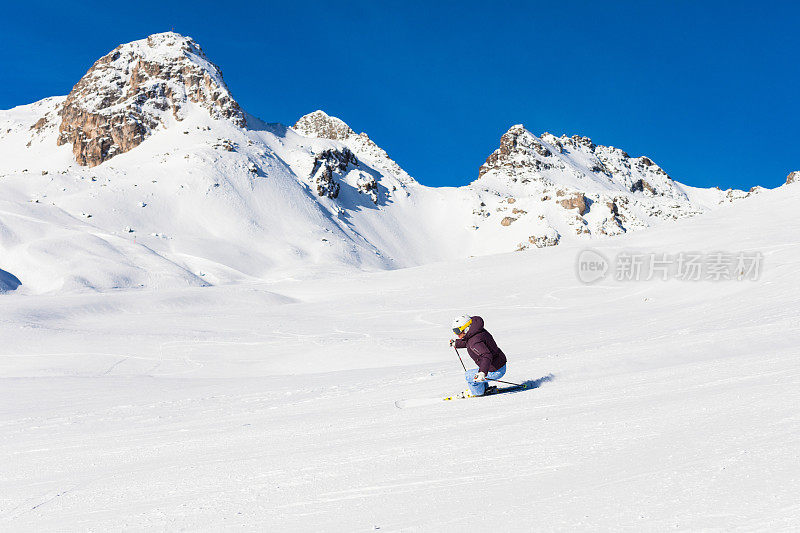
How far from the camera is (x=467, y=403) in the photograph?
23.4 ft

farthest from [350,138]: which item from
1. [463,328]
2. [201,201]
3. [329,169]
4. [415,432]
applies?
[415,432]

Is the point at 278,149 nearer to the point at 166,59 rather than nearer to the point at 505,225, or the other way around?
the point at 166,59

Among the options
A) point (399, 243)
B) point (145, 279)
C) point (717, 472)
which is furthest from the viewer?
point (399, 243)

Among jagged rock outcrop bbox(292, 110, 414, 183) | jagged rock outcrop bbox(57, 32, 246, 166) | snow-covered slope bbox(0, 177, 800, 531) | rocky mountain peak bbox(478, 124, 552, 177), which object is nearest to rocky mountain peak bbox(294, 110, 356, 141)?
jagged rock outcrop bbox(292, 110, 414, 183)

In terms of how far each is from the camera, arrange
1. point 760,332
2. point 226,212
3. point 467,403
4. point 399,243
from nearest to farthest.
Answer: point 467,403
point 760,332
point 226,212
point 399,243

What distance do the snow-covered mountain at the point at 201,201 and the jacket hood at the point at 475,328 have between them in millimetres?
44318

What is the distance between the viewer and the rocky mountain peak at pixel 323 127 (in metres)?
185

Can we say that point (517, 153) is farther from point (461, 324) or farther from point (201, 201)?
point (461, 324)

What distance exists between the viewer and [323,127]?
630ft

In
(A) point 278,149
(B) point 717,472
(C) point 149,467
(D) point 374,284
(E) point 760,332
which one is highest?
(A) point 278,149

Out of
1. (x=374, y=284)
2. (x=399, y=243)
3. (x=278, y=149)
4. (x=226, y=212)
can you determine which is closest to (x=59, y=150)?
(x=278, y=149)

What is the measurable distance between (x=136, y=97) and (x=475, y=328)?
124080 mm

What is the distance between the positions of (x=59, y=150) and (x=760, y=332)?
134871 millimetres

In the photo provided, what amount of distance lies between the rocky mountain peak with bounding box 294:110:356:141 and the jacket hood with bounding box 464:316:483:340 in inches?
7143
